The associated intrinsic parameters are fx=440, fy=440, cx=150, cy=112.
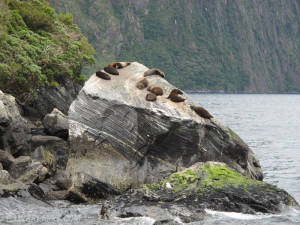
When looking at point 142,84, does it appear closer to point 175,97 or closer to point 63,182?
point 175,97

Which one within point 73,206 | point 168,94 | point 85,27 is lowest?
point 85,27

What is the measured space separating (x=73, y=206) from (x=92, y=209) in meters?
0.91

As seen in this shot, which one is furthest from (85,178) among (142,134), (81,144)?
(142,134)

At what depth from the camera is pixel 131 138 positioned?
18.2m

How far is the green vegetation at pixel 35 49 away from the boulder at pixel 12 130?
4604 mm

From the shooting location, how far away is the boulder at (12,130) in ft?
59.0

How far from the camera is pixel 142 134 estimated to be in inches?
715

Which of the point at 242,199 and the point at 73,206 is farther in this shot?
the point at 73,206

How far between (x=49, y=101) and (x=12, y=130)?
8.49 m

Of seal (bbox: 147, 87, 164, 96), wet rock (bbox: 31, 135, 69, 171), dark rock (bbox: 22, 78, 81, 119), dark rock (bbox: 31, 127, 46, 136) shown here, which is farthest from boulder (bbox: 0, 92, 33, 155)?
dark rock (bbox: 22, 78, 81, 119)

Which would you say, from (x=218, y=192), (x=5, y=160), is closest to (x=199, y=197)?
(x=218, y=192)

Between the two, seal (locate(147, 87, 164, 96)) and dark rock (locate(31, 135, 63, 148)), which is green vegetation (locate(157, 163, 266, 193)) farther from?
dark rock (locate(31, 135, 63, 148))

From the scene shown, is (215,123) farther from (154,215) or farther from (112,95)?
(154,215)

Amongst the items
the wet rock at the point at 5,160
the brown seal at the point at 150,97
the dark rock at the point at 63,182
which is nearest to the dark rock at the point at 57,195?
the dark rock at the point at 63,182
